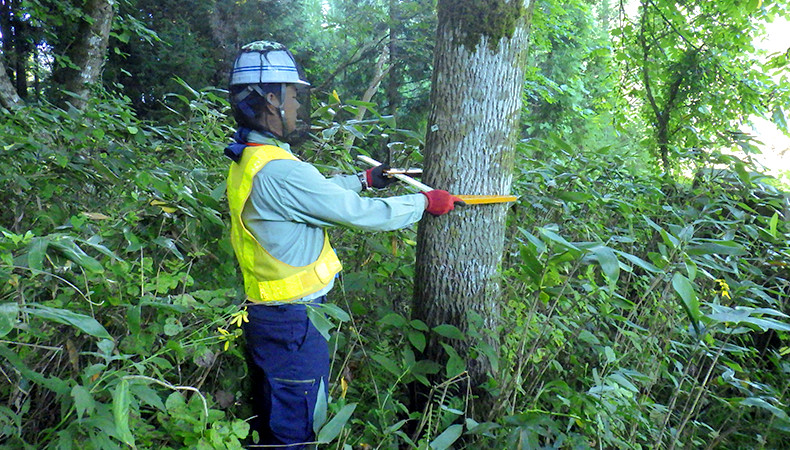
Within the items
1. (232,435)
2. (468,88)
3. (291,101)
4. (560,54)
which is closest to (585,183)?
(468,88)

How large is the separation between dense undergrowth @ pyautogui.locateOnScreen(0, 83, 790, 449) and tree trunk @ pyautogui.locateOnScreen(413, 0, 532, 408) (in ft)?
0.51

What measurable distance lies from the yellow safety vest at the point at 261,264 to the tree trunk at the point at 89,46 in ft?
19.7

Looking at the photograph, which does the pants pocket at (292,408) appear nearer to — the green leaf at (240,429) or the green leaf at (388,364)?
the green leaf at (388,364)

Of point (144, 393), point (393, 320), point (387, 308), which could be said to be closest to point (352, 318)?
point (393, 320)

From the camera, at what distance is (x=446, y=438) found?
7.18 feet

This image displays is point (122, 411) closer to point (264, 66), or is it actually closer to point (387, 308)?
point (264, 66)

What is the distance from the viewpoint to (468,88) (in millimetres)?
2656

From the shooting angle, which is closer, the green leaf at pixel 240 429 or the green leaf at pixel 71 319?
the green leaf at pixel 71 319

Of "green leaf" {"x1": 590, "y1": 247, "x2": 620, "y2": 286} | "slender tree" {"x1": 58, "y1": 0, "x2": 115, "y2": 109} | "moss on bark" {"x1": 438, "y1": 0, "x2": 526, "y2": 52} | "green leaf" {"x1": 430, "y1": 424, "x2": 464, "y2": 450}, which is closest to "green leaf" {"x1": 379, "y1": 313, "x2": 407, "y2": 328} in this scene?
"green leaf" {"x1": 430, "y1": 424, "x2": 464, "y2": 450}

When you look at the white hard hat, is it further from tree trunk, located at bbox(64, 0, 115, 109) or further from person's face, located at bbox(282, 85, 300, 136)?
tree trunk, located at bbox(64, 0, 115, 109)

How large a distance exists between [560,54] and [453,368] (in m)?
14.5

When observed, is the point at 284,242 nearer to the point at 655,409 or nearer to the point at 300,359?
the point at 300,359

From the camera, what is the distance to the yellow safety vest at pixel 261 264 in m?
Result: 2.29

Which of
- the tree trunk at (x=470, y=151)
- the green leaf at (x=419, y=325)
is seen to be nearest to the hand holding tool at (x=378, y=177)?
the tree trunk at (x=470, y=151)
